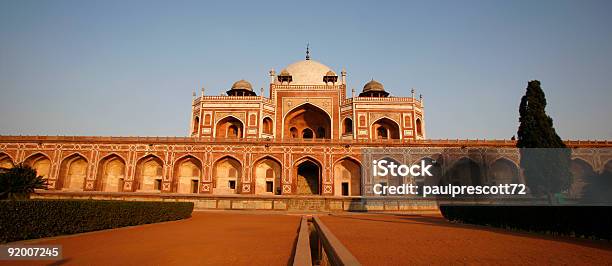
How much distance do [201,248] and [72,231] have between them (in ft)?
12.0

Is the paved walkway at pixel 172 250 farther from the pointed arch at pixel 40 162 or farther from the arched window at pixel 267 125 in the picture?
the arched window at pixel 267 125

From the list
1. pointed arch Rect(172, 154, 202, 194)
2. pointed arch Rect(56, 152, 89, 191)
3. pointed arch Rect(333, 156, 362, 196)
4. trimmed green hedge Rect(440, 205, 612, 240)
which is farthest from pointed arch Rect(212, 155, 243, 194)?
trimmed green hedge Rect(440, 205, 612, 240)

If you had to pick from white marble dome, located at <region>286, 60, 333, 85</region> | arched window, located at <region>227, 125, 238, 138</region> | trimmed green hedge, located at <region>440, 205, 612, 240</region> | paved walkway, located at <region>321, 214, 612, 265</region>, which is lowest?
paved walkway, located at <region>321, 214, 612, 265</region>

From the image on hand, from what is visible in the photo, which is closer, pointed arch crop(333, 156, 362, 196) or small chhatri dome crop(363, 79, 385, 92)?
pointed arch crop(333, 156, 362, 196)

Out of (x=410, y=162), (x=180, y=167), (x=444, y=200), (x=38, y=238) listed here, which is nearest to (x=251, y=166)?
(x=180, y=167)

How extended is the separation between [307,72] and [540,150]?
25006 millimetres

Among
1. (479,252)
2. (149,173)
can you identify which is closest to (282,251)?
(479,252)

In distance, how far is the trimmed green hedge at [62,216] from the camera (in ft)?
20.5

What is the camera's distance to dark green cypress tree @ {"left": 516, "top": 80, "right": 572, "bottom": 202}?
1551 cm

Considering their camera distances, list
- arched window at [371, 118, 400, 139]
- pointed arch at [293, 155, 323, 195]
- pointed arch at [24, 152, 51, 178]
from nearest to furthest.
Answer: pointed arch at [24, 152, 51, 178], pointed arch at [293, 155, 323, 195], arched window at [371, 118, 400, 139]

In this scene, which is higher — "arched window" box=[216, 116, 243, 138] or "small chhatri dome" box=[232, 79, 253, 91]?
"small chhatri dome" box=[232, 79, 253, 91]

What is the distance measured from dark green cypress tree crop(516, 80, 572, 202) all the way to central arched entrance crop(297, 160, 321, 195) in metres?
15.1

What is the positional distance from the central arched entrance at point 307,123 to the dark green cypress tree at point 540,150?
18.5 m

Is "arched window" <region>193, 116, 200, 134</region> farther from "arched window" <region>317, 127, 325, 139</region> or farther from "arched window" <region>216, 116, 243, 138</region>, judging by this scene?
"arched window" <region>317, 127, 325, 139</region>
